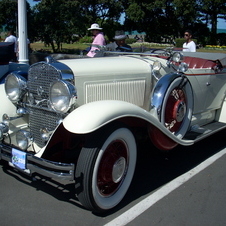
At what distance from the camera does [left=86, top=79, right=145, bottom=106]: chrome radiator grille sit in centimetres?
326

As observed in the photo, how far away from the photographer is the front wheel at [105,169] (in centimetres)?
259

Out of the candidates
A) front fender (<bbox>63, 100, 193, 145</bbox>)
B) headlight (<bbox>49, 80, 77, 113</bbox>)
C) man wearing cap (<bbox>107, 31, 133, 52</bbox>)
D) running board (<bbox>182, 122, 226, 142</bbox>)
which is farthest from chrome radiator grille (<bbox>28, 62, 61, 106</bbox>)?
man wearing cap (<bbox>107, 31, 133, 52</bbox>)

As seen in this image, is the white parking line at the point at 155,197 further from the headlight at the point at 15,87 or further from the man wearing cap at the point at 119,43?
the man wearing cap at the point at 119,43

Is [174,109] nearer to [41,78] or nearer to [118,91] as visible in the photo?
[118,91]

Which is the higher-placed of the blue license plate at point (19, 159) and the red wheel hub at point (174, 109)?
the red wheel hub at point (174, 109)

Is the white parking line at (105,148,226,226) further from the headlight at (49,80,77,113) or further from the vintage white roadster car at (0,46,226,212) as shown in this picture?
the headlight at (49,80,77,113)

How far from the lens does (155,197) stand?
320 cm

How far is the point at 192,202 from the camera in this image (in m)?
3.13

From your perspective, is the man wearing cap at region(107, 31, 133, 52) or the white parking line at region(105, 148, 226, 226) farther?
the man wearing cap at region(107, 31, 133, 52)

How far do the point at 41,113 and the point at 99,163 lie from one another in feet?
3.26

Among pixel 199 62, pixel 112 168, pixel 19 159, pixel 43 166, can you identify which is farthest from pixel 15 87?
pixel 199 62

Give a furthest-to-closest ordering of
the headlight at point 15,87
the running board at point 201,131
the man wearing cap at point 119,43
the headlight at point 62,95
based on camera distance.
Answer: the man wearing cap at point 119,43
the running board at point 201,131
the headlight at point 15,87
the headlight at point 62,95

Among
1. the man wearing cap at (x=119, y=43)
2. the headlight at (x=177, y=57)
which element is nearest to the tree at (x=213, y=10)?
the man wearing cap at (x=119, y=43)

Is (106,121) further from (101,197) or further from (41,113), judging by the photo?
(41,113)
